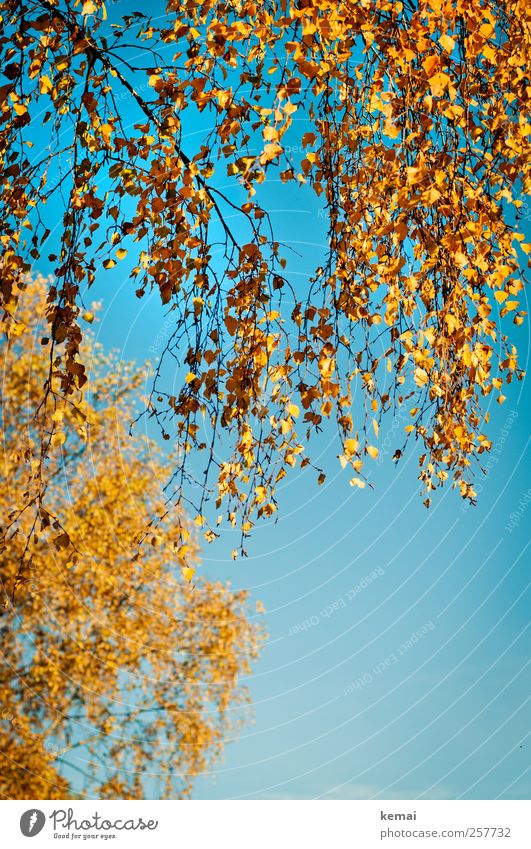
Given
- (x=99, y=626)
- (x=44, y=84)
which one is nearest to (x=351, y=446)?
(x=44, y=84)

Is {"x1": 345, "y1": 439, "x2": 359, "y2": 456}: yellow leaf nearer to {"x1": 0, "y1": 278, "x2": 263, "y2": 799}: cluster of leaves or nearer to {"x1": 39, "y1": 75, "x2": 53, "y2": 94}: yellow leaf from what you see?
Result: {"x1": 39, "y1": 75, "x2": 53, "y2": 94}: yellow leaf

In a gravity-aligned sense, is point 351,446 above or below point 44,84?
below

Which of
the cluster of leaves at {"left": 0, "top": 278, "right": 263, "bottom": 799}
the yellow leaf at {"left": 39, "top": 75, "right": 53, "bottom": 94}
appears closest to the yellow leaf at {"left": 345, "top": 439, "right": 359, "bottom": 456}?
the yellow leaf at {"left": 39, "top": 75, "right": 53, "bottom": 94}

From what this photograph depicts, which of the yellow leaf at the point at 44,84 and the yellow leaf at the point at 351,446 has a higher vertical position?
the yellow leaf at the point at 44,84

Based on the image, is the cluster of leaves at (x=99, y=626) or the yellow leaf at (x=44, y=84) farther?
the cluster of leaves at (x=99, y=626)

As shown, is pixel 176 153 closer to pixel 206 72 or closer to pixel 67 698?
pixel 206 72

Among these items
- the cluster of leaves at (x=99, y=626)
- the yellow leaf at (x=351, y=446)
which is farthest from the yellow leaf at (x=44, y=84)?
the cluster of leaves at (x=99, y=626)

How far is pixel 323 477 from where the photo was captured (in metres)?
3.54

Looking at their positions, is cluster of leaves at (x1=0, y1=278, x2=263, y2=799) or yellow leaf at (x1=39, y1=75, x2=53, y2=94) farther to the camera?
cluster of leaves at (x1=0, y1=278, x2=263, y2=799)

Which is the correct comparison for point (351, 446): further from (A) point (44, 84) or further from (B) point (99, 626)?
(B) point (99, 626)

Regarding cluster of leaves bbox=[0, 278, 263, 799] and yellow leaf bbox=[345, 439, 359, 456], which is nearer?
yellow leaf bbox=[345, 439, 359, 456]

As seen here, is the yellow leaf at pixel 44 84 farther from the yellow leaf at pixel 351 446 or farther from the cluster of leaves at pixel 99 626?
the cluster of leaves at pixel 99 626

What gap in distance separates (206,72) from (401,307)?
1.38m

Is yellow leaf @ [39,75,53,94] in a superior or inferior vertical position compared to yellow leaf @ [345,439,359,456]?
superior
